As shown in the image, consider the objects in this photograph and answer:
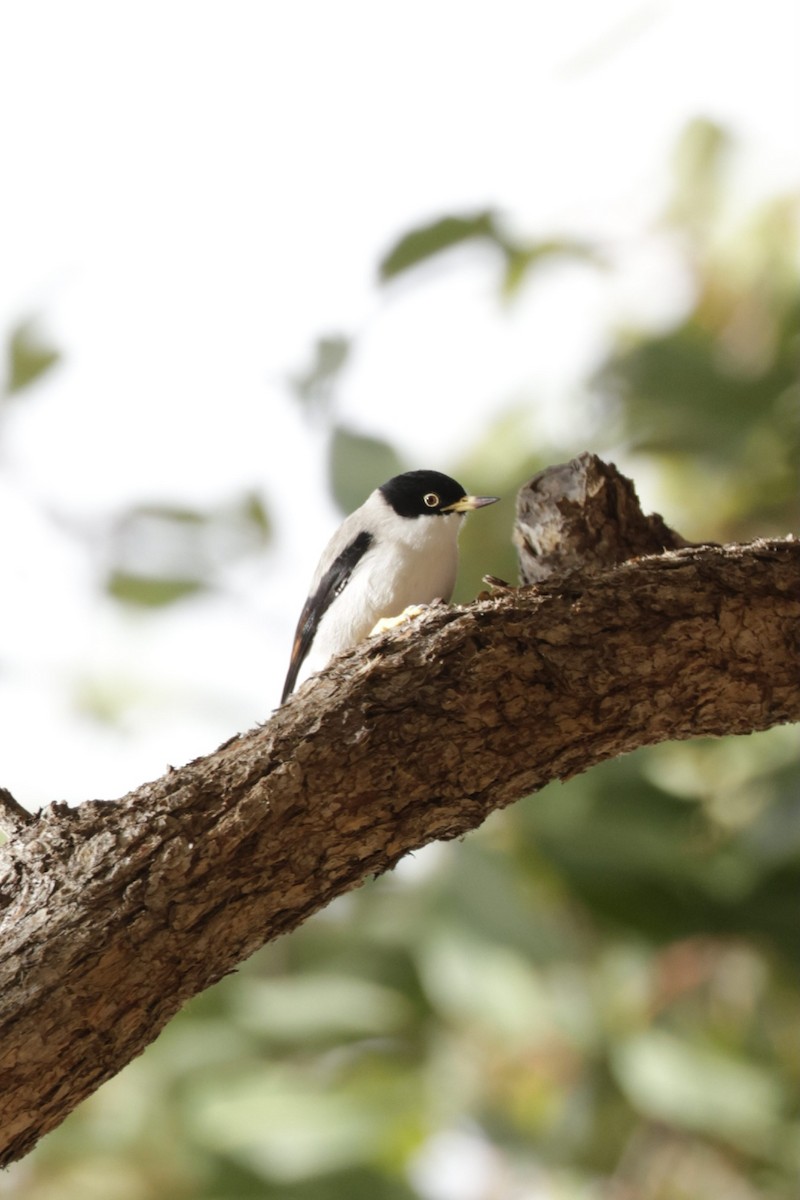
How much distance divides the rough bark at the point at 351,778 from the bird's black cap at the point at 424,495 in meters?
0.56

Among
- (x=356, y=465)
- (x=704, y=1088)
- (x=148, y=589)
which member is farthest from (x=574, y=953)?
(x=356, y=465)

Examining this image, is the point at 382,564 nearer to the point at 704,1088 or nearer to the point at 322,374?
the point at 322,374

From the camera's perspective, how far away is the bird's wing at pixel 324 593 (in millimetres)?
2873

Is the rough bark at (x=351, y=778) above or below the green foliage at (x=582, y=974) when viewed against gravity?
below

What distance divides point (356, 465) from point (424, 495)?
9.2 inches

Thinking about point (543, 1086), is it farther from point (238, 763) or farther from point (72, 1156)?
point (238, 763)

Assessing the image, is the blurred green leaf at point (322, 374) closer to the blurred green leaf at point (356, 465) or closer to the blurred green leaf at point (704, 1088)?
the blurred green leaf at point (356, 465)

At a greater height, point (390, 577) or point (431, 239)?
point (431, 239)

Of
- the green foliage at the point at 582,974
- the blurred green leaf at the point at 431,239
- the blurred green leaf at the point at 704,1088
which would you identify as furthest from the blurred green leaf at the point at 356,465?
the blurred green leaf at the point at 704,1088

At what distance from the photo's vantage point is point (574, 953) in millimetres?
4570

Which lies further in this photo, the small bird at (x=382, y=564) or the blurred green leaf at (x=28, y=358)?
the blurred green leaf at (x=28, y=358)

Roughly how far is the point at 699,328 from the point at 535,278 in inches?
29.2

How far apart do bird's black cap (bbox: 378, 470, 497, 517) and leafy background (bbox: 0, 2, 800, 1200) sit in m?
0.96

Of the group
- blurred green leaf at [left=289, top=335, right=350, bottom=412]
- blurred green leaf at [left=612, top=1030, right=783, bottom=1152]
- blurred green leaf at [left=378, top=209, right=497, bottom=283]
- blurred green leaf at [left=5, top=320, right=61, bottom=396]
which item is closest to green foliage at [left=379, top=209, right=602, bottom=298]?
blurred green leaf at [left=378, top=209, right=497, bottom=283]
